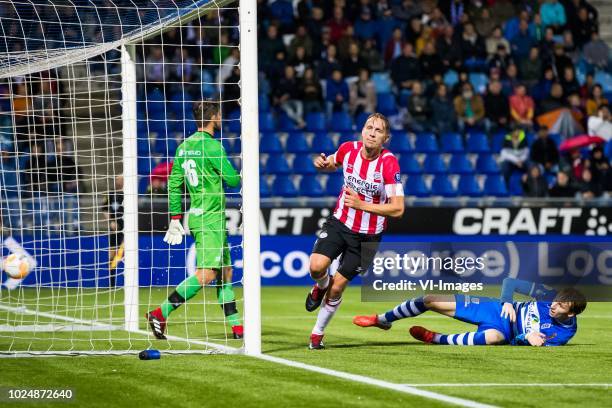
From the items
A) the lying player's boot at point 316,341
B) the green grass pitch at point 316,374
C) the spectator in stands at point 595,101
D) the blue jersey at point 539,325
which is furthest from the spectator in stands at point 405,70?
the lying player's boot at point 316,341

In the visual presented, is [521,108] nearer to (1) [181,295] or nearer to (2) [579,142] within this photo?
(2) [579,142]

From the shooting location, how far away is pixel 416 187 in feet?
71.7

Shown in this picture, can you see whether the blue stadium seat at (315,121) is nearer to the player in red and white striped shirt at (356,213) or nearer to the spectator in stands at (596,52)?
the spectator in stands at (596,52)

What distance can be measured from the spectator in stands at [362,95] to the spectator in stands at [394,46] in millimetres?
1010

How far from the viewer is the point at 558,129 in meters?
23.4

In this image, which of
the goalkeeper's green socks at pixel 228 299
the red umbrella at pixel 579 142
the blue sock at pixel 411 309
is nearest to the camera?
the blue sock at pixel 411 309

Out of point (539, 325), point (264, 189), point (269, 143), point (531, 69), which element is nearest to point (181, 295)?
point (539, 325)

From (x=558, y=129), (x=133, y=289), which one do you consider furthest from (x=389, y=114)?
(x=133, y=289)

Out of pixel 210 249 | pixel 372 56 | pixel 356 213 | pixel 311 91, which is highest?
pixel 372 56

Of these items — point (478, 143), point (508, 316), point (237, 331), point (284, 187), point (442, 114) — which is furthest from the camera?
point (478, 143)

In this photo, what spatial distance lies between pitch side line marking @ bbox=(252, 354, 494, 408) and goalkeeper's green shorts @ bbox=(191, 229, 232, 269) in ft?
4.85

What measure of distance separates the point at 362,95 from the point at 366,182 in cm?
1303

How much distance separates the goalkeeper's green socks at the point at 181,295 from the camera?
10.3 meters

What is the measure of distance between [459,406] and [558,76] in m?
18.9
